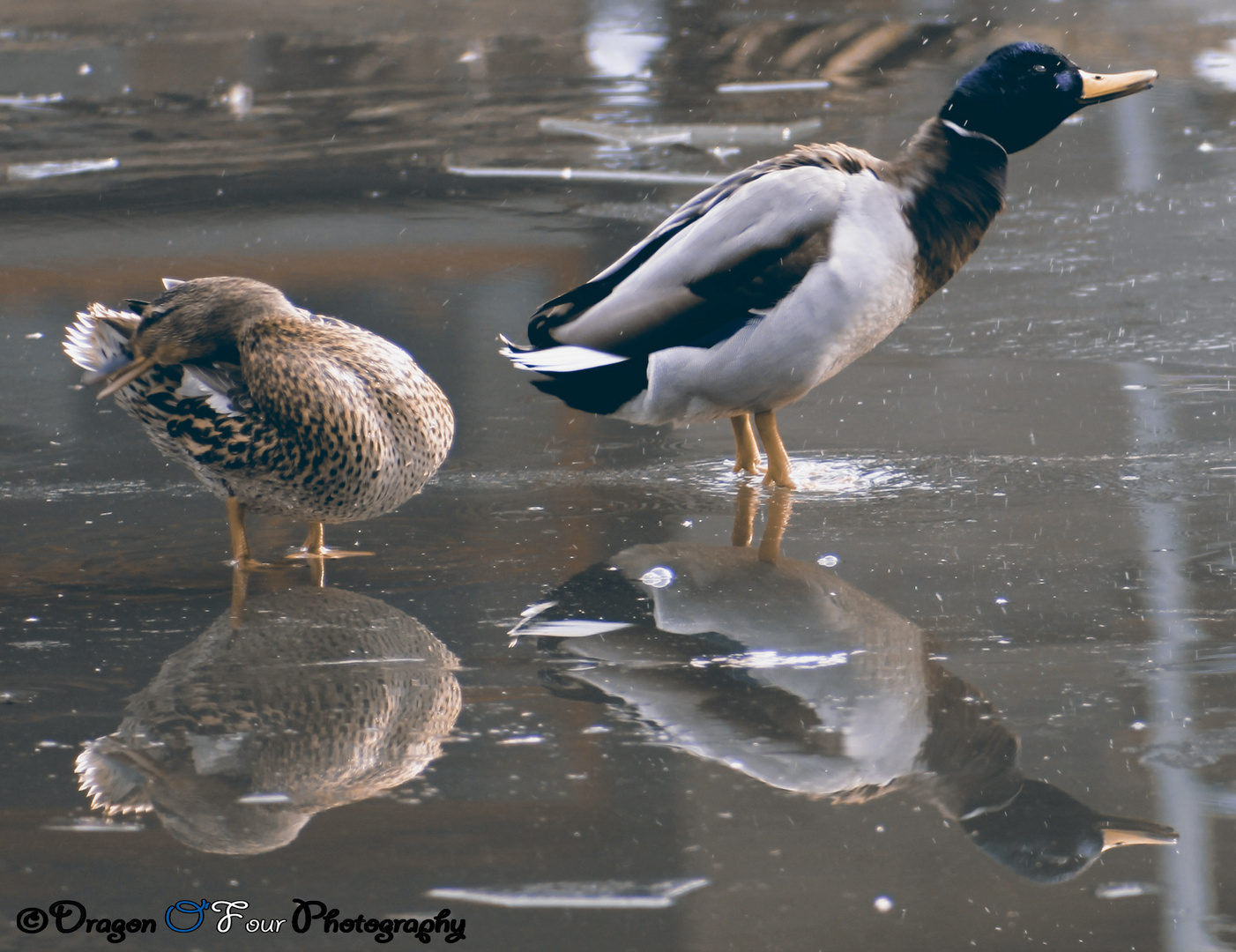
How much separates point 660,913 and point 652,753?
0.46 meters

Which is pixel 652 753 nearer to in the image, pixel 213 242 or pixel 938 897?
pixel 938 897

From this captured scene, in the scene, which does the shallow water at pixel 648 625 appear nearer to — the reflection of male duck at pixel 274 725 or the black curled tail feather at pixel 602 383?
the reflection of male duck at pixel 274 725

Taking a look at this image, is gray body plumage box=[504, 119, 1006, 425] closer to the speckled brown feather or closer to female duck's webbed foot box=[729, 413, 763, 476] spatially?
female duck's webbed foot box=[729, 413, 763, 476]

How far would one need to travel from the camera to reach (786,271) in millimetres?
3875

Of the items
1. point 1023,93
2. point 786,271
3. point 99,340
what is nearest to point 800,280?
point 786,271

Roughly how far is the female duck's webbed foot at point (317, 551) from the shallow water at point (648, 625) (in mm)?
72

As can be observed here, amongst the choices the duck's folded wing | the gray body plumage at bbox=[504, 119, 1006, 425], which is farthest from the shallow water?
the duck's folded wing

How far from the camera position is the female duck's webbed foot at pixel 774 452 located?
4.13 metres

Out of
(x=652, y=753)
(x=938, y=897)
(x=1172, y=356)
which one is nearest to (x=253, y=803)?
(x=652, y=753)

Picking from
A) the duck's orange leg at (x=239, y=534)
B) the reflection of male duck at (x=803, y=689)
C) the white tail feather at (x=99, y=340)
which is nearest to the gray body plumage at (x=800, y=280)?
the reflection of male duck at (x=803, y=689)

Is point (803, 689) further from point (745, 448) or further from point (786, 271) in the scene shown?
point (745, 448)

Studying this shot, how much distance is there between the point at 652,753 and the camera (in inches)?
100

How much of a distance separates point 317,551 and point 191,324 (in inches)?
24.8

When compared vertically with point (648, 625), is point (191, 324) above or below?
above
